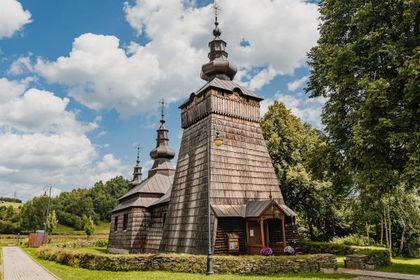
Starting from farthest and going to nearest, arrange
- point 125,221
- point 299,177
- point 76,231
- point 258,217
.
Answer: point 76,231
point 125,221
point 299,177
point 258,217

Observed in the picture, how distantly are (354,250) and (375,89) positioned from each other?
11726 mm

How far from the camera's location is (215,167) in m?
20.2

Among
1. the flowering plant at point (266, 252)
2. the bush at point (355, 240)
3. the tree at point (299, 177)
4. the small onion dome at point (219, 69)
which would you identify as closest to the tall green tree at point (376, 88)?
the flowering plant at point (266, 252)

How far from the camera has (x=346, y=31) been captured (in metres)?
17.3

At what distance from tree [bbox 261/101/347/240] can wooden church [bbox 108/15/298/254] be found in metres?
7.50

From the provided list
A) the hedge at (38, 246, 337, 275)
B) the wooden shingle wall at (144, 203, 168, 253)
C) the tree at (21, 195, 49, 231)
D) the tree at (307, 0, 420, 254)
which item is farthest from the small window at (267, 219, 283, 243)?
the tree at (21, 195, 49, 231)

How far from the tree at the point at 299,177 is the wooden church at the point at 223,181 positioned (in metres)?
7.50

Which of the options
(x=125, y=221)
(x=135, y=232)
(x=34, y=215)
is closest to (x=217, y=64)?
(x=135, y=232)

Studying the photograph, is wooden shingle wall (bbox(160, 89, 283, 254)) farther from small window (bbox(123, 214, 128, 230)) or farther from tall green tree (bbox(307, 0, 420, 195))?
small window (bbox(123, 214, 128, 230))

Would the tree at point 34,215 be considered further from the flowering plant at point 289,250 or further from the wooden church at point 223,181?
→ the flowering plant at point 289,250

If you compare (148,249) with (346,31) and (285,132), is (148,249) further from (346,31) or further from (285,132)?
(346,31)

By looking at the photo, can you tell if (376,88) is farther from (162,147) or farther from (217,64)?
(162,147)

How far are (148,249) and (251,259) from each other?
1611 cm

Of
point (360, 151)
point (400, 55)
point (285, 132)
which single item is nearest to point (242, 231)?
point (360, 151)
